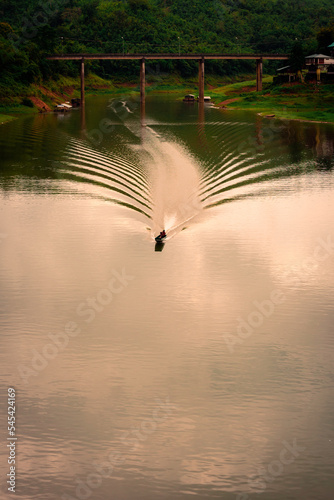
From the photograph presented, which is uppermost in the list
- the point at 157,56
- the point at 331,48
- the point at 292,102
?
the point at 157,56

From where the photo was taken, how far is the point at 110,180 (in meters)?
50.3

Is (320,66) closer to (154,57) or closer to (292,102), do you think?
(292,102)

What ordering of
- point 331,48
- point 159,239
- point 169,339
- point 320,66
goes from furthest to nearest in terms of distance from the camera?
point 331,48 < point 320,66 < point 159,239 < point 169,339

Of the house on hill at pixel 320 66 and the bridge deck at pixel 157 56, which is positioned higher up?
the bridge deck at pixel 157 56

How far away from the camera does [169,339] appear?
2253 centimetres

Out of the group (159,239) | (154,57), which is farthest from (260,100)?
(159,239)

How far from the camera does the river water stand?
15984mm

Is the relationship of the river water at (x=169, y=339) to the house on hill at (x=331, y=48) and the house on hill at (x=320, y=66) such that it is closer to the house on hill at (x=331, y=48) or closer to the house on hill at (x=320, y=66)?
the house on hill at (x=320, y=66)

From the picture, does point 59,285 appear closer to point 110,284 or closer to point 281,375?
point 110,284

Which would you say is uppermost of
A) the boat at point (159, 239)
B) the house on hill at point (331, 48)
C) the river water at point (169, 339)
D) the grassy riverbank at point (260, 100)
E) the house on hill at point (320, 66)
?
the house on hill at point (331, 48)

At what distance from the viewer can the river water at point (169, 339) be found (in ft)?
52.4

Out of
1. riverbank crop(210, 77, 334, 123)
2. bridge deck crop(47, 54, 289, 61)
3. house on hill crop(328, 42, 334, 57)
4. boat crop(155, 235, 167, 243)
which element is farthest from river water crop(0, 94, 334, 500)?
house on hill crop(328, 42, 334, 57)

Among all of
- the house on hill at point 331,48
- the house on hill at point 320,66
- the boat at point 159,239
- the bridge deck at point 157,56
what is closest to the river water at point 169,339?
the boat at point 159,239

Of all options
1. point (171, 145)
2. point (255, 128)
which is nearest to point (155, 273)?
point (171, 145)
